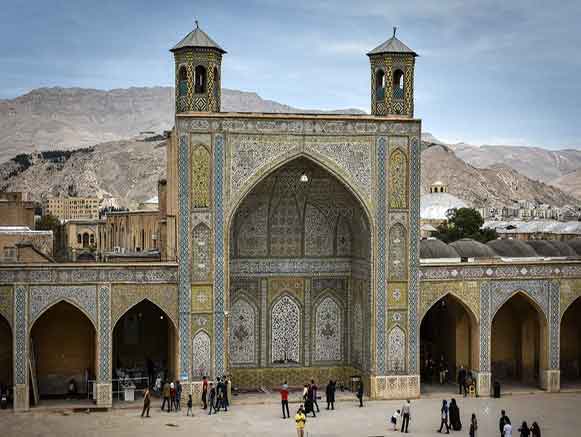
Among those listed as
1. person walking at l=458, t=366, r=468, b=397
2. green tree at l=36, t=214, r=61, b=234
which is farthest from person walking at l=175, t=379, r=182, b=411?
green tree at l=36, t=214, r=61, b=234

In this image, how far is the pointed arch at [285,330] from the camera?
68.2 ft

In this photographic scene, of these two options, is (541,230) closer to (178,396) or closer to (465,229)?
(465,229)

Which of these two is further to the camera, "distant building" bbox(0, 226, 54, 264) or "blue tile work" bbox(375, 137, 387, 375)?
"distant building" bbox(0, 226, 54, 264)

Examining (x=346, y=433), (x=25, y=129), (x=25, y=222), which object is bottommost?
(x=346, y=433)

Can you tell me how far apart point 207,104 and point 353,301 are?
5.55 meters

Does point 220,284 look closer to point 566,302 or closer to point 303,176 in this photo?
point 303,176

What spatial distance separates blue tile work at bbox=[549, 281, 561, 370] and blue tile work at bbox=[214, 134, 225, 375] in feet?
23.5

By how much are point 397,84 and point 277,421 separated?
24.5 ft

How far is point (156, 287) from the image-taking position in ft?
60.4

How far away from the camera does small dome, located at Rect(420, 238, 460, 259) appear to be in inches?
973

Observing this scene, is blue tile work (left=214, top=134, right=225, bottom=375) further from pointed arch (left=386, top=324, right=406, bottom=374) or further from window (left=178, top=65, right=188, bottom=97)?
pointed arch (left=386, top=324, right=406, bottom=374)

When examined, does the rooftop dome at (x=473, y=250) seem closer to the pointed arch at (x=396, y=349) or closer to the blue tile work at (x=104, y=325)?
the pointed arch at (x=396, y=349)

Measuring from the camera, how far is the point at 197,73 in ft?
62.6

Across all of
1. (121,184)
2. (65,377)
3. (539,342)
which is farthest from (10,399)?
(121,184)
